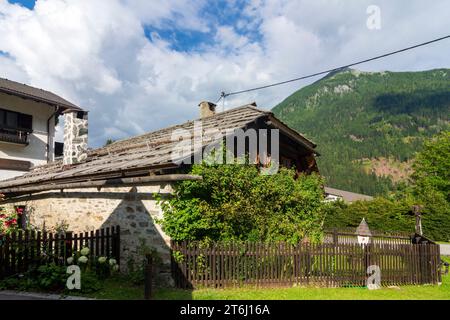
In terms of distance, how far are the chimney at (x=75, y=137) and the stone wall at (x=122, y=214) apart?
236 centimetres

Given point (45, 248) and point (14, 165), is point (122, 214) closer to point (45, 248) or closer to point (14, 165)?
point (45, 248)

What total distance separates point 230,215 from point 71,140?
8235 millimetres

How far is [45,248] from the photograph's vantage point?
9008 millimetres

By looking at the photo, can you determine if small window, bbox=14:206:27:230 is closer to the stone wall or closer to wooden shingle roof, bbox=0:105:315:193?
wooden shingle roof, bbox=0:105:315:193

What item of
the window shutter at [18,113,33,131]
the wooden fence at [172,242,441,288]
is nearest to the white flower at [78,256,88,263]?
the wooden fence at [172,242,441,288]

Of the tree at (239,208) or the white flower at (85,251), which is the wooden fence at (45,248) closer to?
the white flower at (85,251)

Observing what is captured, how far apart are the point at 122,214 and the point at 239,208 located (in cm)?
317

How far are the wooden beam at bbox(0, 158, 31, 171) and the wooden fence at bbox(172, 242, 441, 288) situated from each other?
17.7 metres

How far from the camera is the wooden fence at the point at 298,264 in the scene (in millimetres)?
8789

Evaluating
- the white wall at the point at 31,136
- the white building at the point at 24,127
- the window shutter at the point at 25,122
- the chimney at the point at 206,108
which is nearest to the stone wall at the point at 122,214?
the chimney at the point at 206,108

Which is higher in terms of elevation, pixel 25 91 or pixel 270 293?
pixel 25 91

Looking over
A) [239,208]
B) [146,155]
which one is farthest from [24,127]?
[239,208]

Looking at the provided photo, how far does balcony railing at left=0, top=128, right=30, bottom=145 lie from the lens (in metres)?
21.4
